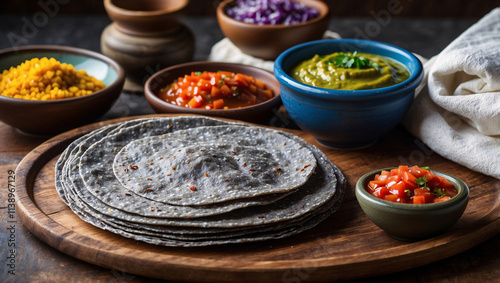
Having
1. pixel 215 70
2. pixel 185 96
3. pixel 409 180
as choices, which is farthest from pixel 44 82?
pixel 409 180

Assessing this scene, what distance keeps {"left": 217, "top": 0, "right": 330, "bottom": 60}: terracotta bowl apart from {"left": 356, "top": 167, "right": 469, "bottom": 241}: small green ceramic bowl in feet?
6.15

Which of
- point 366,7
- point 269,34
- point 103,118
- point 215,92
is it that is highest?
point 269,34

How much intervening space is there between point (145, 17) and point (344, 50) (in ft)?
4.33

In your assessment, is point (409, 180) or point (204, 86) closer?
point (409, 180)

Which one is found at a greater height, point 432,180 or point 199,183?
point 432,180

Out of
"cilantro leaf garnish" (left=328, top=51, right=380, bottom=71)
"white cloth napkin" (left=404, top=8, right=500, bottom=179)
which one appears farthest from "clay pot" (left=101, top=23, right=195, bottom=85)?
"white cloth napkin" (left=404, top=8, right=500, bottom=179)

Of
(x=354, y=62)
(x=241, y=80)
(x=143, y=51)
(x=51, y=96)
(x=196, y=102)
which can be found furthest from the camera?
(x=143, y=51)

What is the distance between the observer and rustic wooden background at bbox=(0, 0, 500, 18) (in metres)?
5.51

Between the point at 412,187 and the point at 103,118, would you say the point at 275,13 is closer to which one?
the point at 103,118

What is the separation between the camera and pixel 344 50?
123 inches

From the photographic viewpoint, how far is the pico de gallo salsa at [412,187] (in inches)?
79.5

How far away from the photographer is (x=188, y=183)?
2252mm

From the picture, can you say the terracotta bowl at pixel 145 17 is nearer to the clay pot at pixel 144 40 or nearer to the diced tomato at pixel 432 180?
the clay pot at pixel 144 40

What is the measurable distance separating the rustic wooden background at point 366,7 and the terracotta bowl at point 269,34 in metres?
1.72
